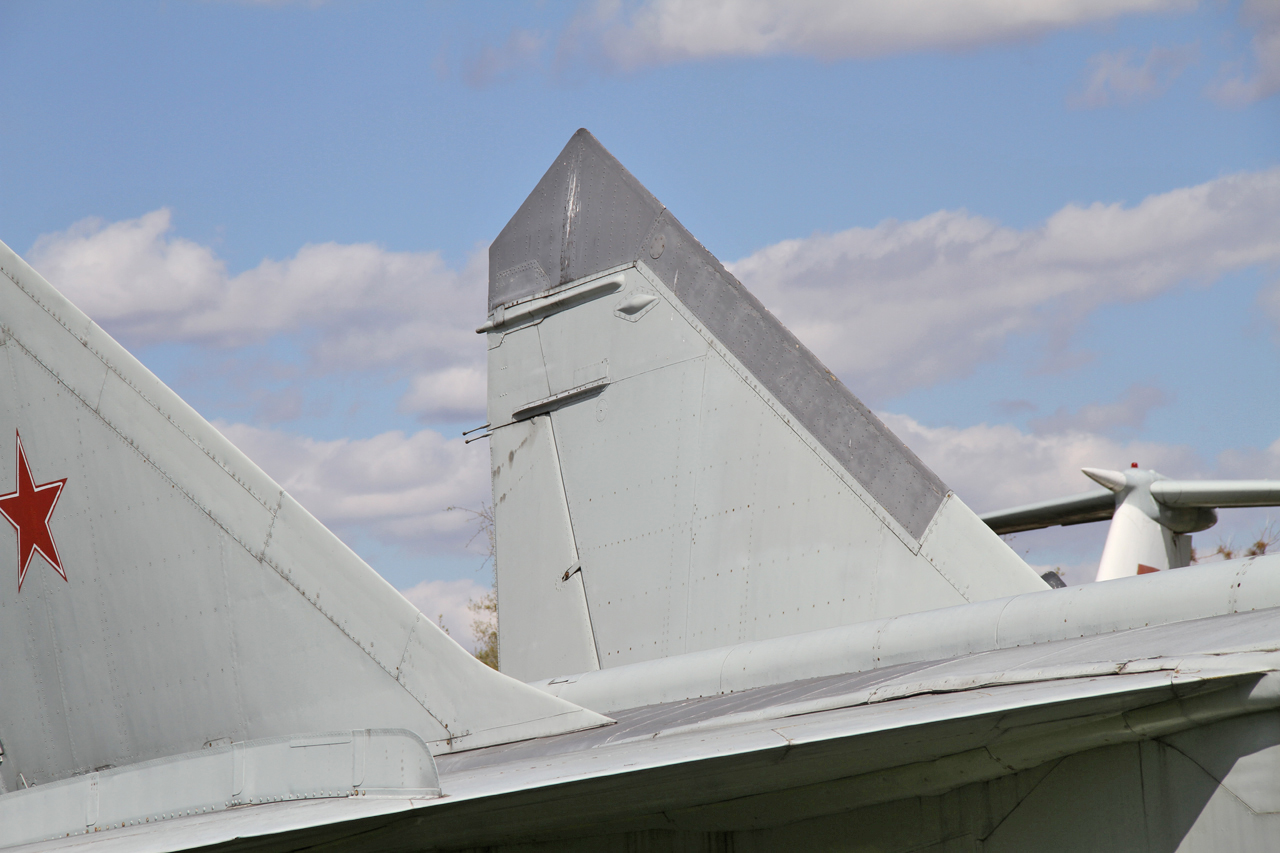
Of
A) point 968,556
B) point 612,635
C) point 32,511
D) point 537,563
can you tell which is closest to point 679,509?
point 612,635

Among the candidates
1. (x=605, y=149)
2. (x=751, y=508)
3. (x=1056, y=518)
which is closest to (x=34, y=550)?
(x=751, y=508)

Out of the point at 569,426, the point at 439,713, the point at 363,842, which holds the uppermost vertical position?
the point at 569,426

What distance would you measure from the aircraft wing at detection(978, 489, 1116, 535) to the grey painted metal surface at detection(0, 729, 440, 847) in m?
9.57

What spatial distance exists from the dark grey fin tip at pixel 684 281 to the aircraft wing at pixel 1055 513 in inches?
277

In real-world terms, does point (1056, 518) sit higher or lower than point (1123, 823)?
higher

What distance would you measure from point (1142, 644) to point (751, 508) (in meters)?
2.22

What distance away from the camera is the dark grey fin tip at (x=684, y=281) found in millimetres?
4910

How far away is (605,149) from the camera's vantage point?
239 inches

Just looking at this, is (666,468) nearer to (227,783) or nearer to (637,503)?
(637,503)

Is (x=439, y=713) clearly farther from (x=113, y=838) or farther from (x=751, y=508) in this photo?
(x=751, y=508)

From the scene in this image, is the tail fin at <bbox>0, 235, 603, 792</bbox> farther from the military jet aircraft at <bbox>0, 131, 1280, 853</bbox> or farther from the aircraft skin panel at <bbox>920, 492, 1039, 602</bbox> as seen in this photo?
the aircraft skin panel at <bbox>920, 492, 1039, 602</bbox>

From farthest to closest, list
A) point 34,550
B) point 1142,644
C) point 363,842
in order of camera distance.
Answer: point 34,550, point 1142,644, point 363,842

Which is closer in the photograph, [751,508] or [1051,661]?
[1051,661]

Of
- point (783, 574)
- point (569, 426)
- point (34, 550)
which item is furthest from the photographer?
point (569, 426)
